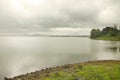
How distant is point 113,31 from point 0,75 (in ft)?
593

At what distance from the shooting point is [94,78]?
16781mm

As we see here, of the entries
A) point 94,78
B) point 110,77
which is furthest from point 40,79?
point 110,77

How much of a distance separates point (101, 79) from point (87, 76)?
77.8 inches

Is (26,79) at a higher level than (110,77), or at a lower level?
lower

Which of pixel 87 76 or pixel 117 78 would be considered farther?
pixel 87 76

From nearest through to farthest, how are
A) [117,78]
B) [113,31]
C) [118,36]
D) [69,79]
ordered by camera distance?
[117,78], [69,79], [118,36], [113,31]

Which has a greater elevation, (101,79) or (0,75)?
(101,79)

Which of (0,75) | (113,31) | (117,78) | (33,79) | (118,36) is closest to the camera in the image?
(117,78)

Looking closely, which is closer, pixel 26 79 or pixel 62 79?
pixel 62 79

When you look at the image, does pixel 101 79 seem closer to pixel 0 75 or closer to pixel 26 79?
Answer: pixel 26 79

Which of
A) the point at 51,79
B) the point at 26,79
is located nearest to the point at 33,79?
the point at 26,79

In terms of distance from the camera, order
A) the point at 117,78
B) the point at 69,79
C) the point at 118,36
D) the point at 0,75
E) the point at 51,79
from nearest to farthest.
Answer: the point at 117,78
the point at 69,79
the point at 51,79
the point at 0,75
the point at 118,36

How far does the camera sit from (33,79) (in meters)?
20.7

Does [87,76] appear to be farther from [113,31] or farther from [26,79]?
[113,31]
